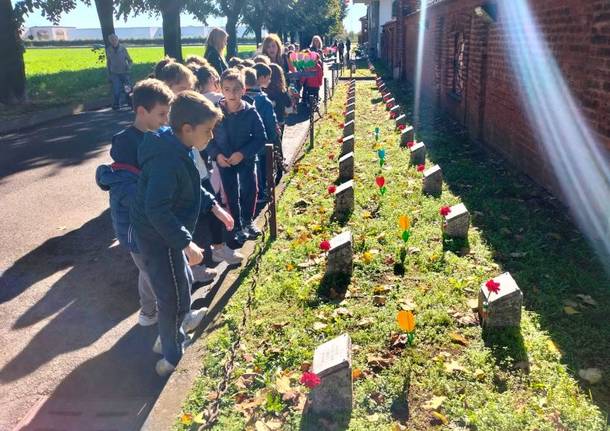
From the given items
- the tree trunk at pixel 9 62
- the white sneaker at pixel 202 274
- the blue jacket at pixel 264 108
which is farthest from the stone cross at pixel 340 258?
the tree trunk at pixel 9 62

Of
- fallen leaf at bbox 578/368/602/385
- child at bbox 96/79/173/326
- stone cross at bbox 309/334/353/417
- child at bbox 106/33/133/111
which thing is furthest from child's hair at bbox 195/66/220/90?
child at bbox 106/33/133/111

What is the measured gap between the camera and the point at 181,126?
3.31m

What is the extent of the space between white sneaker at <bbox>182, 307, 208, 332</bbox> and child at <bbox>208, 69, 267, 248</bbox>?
1.37 m

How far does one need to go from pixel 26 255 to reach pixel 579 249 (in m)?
5.79

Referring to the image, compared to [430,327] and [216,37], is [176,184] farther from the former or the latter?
[216,37]

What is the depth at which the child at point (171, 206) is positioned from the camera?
316cm

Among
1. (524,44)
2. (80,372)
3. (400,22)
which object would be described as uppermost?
(400,22)

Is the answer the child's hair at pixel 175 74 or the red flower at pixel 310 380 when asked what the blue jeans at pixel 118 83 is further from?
the red flower at pixel 310 380

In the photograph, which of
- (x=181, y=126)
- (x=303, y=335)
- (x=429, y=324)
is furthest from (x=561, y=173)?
(x=181, y=126)

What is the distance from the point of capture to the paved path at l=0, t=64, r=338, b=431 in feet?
11.2

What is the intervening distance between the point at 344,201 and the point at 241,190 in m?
1.30

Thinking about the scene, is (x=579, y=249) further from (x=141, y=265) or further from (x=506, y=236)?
(x=141, y=265)

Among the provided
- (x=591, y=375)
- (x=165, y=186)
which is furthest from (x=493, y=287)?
(x=165, y=186)

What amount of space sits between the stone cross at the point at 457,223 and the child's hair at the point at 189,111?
3.03 meters
